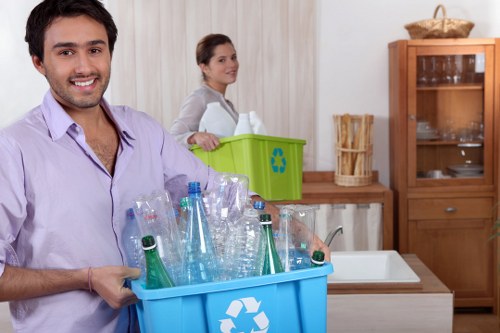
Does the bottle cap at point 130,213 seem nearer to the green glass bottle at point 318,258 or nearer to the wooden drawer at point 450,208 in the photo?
the green glass bottle at point 318,258

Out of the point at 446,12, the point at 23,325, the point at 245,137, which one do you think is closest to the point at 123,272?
the point at 23,325

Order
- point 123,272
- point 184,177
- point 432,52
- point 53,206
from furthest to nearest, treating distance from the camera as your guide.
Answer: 1. point 432,52
2. point 184,177
3. point 53,206
4. point 123,272

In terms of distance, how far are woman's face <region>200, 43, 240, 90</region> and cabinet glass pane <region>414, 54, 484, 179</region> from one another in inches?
61.6

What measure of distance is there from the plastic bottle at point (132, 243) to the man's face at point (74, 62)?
28cm

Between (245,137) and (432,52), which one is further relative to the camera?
(432,52)

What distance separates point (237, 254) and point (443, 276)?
3.53 m

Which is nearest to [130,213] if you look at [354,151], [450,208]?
[354,151]

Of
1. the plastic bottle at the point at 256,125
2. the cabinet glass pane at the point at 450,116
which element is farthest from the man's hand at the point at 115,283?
the cabinet glass pane at the point at 450,116

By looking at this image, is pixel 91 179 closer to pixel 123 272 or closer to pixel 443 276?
pixel 123 272

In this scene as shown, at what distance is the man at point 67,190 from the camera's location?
141 centimetres

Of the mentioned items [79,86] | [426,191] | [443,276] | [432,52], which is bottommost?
[443,276]

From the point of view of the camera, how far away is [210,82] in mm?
3391

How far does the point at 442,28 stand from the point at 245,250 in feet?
11.3

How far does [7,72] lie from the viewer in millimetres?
4555
